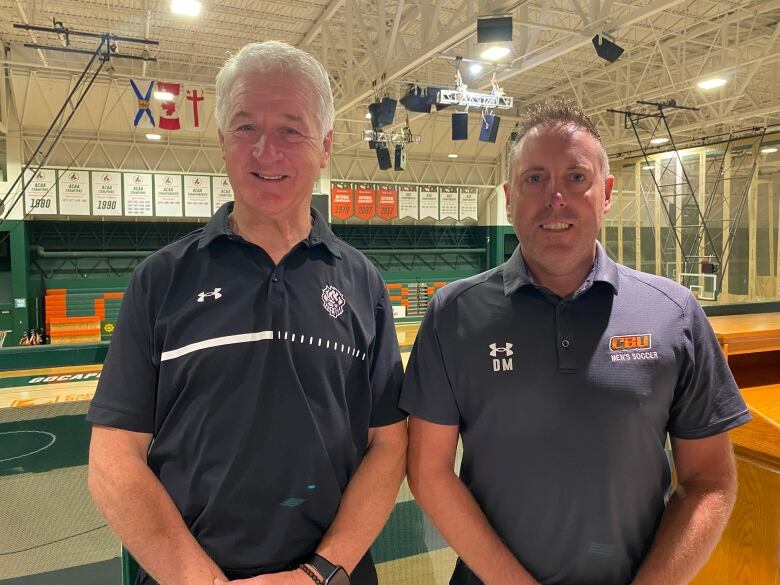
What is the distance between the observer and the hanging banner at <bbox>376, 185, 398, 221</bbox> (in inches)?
591

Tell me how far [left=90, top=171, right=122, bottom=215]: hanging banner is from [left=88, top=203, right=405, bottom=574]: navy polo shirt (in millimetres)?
12548

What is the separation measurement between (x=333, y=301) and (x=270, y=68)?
541 mm

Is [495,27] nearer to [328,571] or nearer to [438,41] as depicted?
[438,41]

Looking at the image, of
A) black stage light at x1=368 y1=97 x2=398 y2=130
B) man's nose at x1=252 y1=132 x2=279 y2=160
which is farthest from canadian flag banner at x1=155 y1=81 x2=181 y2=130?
man's nose at x1=252 y1=132 x2=279 y2=160

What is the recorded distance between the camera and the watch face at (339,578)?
A: 1.17 metres

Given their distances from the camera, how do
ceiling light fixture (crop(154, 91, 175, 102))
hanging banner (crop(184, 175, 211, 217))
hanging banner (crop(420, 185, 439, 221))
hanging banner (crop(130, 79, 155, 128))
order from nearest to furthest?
hanging banner (crop(130, 79, 155, 128)), ceiling light fixture (crop(154, 91, 175, 102)), hanging banner (crop(184, 175, 211, 217)), hanging banner (crop(420, 185, 439, 221))

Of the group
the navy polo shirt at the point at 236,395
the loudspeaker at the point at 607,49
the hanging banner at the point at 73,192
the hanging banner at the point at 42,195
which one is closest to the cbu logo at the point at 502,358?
the navy polo shirt at the point at 236,395

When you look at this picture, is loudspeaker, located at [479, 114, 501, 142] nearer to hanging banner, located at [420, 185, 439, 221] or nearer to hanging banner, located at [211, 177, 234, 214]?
hanging banner, located at [420, 185, 439, 221]

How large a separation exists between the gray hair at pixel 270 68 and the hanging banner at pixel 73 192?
41.3ft

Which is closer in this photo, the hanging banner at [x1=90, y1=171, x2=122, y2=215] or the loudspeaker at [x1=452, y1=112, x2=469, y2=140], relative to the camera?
the loudspeaker at [x1=452, y1=112, x2=469, y2=140]

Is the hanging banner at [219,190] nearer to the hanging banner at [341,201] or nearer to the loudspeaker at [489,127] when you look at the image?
the hanging banner at [341,201]

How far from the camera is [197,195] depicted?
512 inches

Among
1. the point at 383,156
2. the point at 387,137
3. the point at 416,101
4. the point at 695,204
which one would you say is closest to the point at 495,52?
the point at 416,101

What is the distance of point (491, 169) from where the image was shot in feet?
55.9
